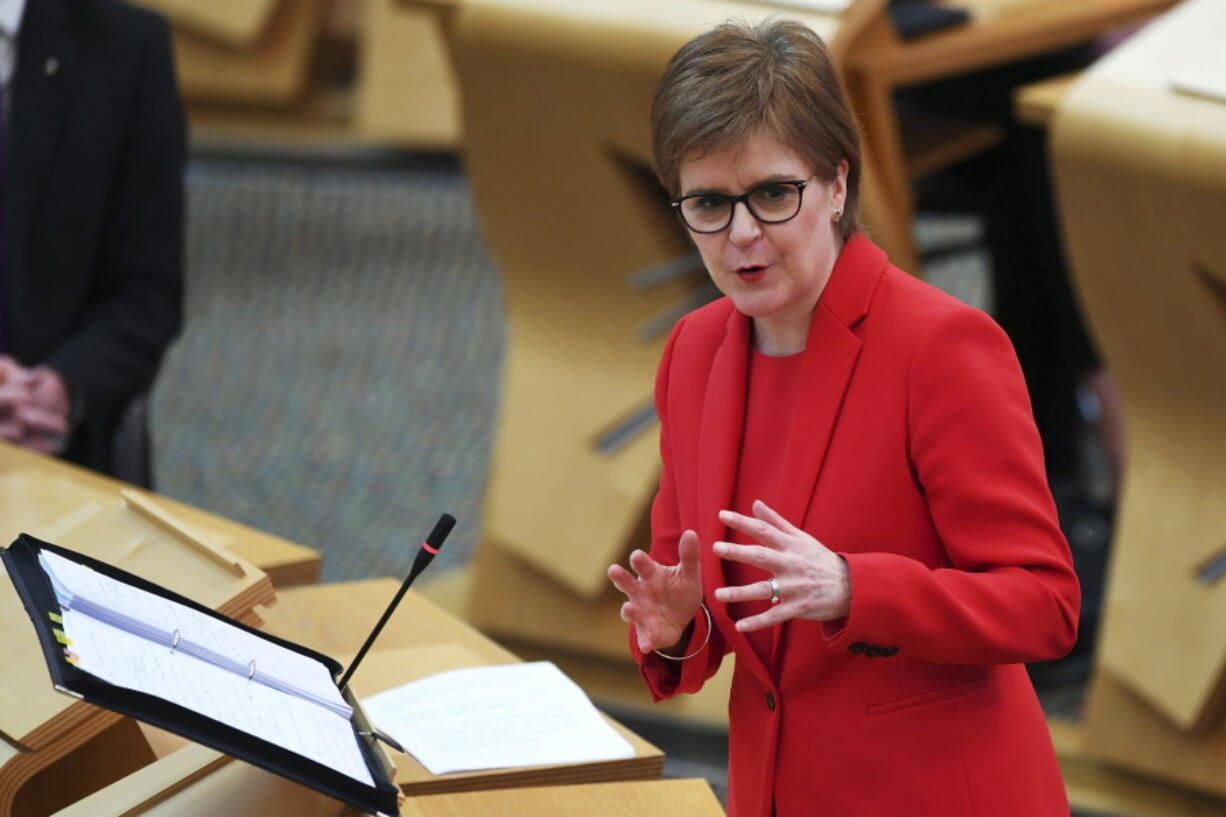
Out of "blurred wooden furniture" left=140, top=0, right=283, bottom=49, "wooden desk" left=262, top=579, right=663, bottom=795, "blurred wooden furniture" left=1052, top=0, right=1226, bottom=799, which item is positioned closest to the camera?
"wooden desk" left=262, top=579, right=663, bottom=795

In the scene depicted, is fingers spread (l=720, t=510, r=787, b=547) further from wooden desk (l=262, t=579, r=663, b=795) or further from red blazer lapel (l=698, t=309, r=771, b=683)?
wooden desk (l=262, t=579, r=663, b=795)

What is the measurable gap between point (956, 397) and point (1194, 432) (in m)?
1.42

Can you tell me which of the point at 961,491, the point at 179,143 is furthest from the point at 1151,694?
the point at 179,143

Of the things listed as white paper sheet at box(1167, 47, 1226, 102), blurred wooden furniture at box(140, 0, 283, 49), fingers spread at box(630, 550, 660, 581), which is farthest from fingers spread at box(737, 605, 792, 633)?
blurred wooden furniture at box(140, 0, 283, 49)

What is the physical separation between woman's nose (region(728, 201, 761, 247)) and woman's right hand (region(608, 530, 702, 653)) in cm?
24

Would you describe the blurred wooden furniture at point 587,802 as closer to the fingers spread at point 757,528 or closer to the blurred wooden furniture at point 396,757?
the blurred wooden furniture at point 396,757

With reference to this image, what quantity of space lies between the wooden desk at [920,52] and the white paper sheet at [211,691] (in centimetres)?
166

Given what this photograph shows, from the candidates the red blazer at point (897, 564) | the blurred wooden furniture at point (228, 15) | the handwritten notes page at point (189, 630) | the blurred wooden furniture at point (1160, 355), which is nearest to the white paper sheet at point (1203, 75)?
the blurred wooden furniture at point (1160, 355)

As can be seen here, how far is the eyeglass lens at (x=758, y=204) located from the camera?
125 cm

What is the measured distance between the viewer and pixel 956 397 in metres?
1.23

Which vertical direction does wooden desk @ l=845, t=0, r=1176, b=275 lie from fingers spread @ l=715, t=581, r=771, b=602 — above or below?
below

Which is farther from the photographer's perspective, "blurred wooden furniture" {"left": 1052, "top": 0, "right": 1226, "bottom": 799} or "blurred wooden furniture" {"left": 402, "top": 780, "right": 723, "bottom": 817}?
"blurred wooden furniture" {"left": 1052, "top": 0, "right": 1226, "bottom": 799}

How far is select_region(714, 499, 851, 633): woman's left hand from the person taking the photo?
46.2 inches

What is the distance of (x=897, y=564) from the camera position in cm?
120
